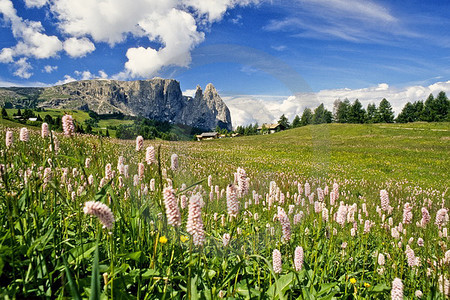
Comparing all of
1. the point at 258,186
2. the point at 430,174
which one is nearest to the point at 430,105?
the point at 430,174

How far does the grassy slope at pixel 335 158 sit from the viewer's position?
628 cm

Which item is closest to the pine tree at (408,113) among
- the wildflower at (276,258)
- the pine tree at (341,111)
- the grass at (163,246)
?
the pine tree at (341,111)

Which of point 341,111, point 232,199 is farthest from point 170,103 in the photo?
point 341,111

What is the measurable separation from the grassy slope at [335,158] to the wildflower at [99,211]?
3380mm

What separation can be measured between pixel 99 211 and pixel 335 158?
23124 mm

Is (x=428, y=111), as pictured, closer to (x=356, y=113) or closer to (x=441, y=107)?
(x=441, y=107)

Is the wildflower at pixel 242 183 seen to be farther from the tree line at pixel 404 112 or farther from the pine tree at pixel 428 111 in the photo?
the pine tree at pixel 428 111

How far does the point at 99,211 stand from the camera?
1118 millimetres

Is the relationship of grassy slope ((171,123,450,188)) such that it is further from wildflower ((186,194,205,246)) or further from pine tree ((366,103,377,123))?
pine tree ((366,103,377,123))

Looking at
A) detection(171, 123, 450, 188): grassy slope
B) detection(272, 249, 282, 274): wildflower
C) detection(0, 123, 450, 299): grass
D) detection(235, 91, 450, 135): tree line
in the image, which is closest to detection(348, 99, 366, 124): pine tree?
detection(235, 91, 450, 135): tree line

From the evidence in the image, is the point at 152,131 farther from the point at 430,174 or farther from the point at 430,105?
the point at 430,105

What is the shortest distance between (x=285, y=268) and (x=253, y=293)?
807 millimetres

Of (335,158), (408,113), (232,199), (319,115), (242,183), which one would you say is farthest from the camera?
(408,113)

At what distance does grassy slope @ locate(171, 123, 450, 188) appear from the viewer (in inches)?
247
